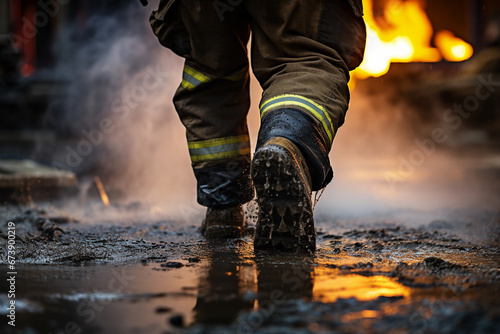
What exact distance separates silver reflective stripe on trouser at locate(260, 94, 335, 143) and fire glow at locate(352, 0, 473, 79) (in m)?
8.96

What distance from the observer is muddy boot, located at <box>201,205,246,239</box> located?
2068 millimetres

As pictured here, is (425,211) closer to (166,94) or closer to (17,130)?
(166,94)

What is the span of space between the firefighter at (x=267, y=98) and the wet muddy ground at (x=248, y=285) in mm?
141

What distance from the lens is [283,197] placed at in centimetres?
155

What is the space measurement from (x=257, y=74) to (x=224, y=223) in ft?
1.78

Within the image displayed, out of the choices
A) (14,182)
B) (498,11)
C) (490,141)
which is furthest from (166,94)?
(498,11)

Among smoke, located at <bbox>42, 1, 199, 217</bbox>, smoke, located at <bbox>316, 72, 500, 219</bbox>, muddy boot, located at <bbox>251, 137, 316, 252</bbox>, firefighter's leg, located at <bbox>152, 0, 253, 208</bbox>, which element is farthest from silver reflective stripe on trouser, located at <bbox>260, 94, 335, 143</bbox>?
smoke, located at <bbox>42, 1, 199, 217</bbox>

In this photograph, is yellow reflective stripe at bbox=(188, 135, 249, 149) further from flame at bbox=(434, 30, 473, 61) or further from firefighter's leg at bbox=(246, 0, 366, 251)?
flame at bbox=(434, 30, 473, 61)

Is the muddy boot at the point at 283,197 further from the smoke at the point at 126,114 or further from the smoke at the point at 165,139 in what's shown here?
the smoke at the point at 126,114

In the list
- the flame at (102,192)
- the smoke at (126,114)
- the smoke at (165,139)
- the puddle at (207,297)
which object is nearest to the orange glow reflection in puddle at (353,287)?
the puddle at (207,297)

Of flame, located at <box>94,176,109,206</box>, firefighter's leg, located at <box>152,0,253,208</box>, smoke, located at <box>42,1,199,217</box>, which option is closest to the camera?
firefighter's leg, located at <box>152,0,253,208</box>

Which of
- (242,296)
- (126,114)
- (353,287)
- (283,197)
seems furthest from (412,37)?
(242,296)

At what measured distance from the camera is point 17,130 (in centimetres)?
777

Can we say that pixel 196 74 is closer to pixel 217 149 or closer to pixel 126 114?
pixel 217 149
